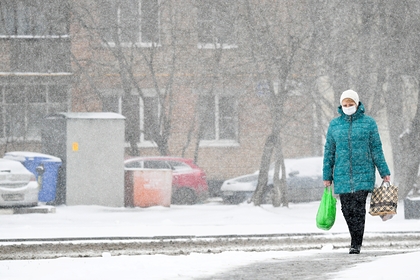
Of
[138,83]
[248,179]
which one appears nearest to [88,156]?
[248,179]

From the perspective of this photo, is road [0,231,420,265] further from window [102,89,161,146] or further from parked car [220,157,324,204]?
window [102,89,161,146]

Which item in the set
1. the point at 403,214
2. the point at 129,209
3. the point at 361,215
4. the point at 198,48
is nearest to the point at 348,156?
the point at 361,215

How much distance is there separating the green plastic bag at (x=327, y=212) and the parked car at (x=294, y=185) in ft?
48.1

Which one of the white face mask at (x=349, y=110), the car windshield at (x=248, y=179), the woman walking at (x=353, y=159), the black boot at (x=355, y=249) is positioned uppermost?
the white face mask at (x=349, y=110)

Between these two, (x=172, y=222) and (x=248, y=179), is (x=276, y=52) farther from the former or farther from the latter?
(x=172, y=222)

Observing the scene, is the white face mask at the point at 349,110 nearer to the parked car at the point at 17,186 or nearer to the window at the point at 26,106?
the parked car at the point at 17,186

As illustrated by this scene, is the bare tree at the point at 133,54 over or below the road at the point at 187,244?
over

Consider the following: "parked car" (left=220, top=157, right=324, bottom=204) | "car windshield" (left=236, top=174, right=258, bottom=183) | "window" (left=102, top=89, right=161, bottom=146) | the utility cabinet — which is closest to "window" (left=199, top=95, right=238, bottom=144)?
"window" (left=102, top=89, right=161, bottom=146)

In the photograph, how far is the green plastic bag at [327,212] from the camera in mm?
10266

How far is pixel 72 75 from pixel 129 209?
12298 millimetres

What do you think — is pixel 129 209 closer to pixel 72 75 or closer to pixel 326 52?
pixel 326 52

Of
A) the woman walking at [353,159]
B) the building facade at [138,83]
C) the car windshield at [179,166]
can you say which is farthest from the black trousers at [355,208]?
the building facade at [138,83]

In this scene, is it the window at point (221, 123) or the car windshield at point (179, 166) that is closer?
the car windshield at point (179, 166)

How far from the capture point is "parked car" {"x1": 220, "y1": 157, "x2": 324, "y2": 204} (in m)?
25.5
